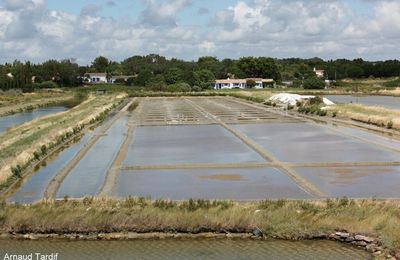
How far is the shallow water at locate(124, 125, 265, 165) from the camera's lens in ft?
55.9

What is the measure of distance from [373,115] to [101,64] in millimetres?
115727

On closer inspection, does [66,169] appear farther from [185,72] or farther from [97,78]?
[97,78]

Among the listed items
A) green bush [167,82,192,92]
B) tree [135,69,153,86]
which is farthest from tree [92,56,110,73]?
green bush [167,82,192,92]

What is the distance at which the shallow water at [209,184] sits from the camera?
11898mm

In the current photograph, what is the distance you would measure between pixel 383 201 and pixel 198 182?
4.53 metres

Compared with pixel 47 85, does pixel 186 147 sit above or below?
below

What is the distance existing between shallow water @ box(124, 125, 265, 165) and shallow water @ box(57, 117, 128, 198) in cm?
69

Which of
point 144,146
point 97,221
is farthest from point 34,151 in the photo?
point 97,221

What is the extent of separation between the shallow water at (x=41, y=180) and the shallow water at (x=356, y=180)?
6395 millimetres

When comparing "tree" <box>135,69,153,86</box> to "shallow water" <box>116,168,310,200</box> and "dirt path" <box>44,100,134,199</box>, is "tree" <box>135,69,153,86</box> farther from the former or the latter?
"shallow water" <box>116,168,310,200</box>

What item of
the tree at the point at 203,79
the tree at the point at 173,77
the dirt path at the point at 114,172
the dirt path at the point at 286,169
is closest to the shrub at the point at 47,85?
the tree at the point at 173,77

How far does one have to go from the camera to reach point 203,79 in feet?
295

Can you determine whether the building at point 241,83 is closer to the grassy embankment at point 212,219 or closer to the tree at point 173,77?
the tree at point 173,77

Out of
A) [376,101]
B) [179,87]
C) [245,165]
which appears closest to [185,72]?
[179,87]
